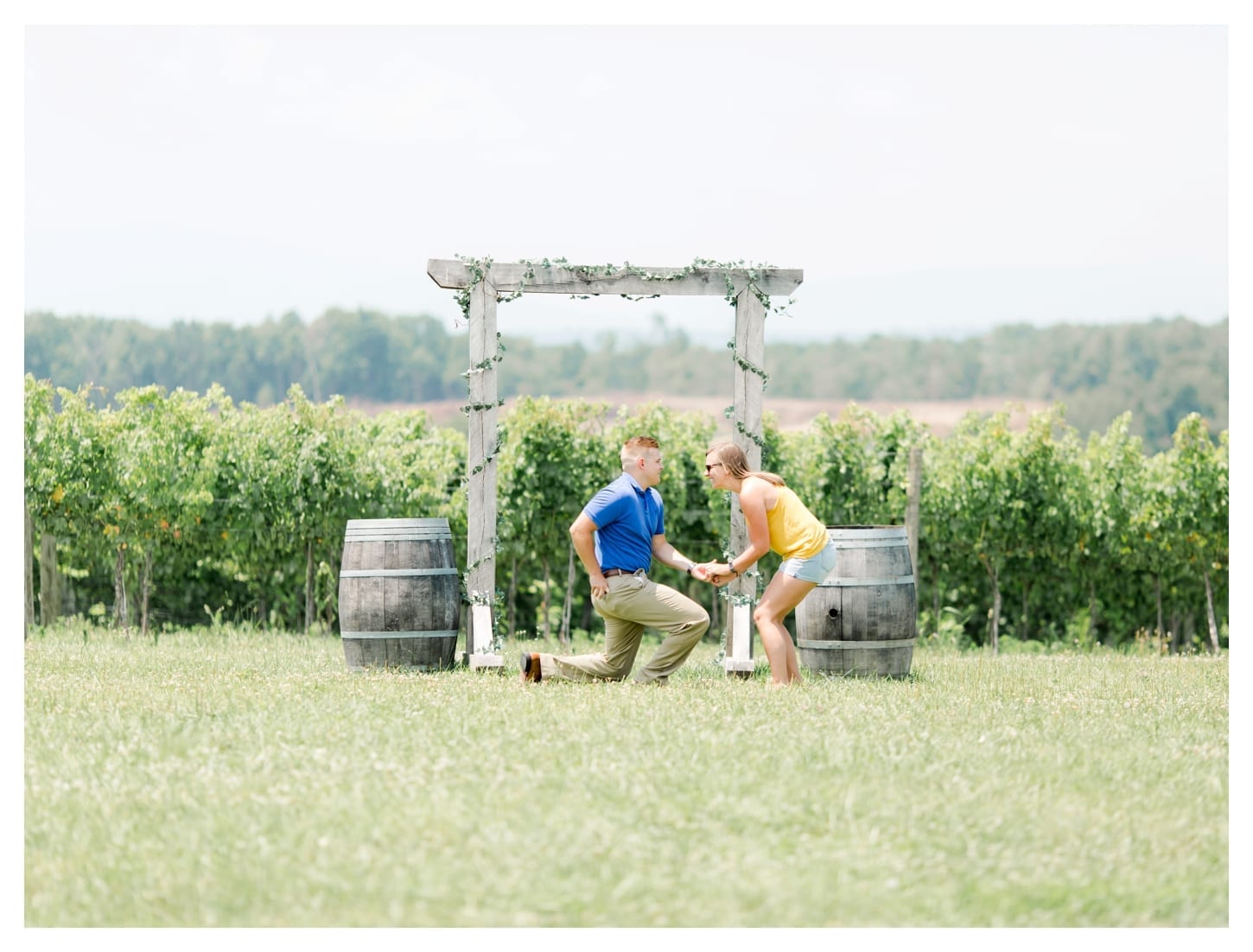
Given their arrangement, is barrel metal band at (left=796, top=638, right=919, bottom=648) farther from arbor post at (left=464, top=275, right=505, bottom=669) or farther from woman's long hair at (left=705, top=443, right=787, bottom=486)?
arbor post at (left=464, top=275, right=505, bottom=669)

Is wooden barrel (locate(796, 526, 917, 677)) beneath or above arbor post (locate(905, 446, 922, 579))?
beneath

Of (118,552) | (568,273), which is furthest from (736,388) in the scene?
(118,552)

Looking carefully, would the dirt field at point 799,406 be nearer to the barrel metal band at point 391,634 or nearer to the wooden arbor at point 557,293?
the wooden arbor at point 557,293

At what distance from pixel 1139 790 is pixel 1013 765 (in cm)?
54

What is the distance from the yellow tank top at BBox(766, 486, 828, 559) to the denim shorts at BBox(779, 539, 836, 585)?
0.11 feet

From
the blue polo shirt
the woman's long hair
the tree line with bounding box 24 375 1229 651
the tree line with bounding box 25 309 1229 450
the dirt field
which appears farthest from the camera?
the dirt field

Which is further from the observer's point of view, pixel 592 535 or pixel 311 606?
pixel 311 606

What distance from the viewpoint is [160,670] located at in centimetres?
898

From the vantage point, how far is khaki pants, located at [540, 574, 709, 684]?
820 cm

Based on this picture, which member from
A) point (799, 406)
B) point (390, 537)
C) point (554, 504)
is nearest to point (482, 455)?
point (390, 537)

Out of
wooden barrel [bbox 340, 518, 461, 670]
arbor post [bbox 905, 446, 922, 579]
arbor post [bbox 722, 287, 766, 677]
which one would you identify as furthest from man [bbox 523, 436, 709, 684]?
arbor post [bbox 905, 446, 922, 579]

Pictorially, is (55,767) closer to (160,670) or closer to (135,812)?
(135,812)

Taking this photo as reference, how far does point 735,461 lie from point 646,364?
71.9 m

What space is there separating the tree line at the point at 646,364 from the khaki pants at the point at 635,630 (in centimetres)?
5913
